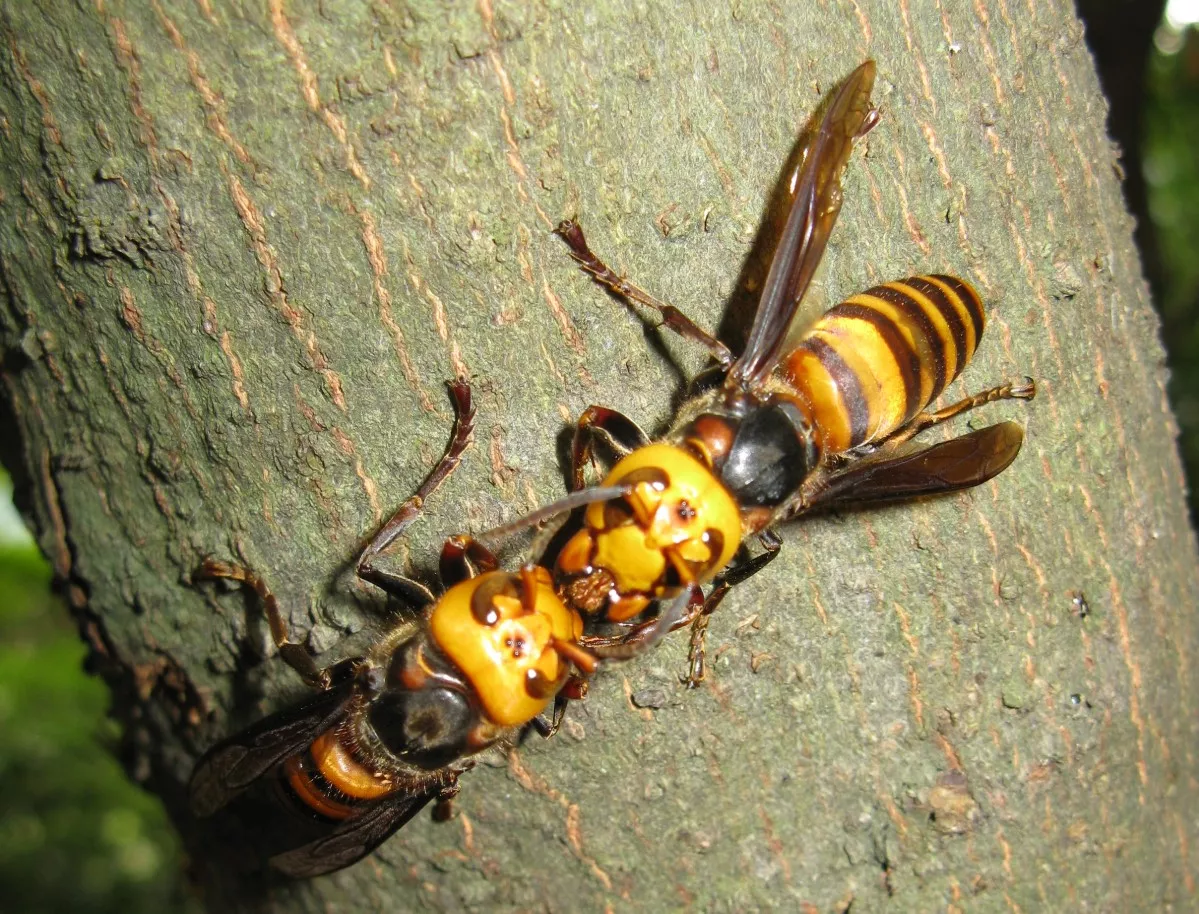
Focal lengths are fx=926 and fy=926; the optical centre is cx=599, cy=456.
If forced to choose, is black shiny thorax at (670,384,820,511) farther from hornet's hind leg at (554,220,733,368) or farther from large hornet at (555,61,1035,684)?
hornet's hind leg at (554,220,733,368)

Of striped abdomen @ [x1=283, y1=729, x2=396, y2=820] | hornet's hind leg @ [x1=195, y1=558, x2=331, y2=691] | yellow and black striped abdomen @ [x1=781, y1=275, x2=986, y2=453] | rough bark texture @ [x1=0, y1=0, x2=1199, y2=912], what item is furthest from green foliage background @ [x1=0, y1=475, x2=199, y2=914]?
yellow and black striped abdomen @ [x1=781, y1=275, x2=986, y2=453]

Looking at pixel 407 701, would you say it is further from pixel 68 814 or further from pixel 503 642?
pixel 68 814

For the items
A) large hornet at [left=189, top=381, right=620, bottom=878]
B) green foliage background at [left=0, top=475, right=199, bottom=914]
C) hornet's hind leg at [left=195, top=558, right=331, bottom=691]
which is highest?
hornet's hind leg at [left=195, top=558, right=331, bottom=691]

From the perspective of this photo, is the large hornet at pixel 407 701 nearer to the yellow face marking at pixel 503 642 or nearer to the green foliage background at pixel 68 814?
the yellow face marking at pixel 503 642

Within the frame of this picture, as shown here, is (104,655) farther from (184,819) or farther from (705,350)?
(705,350)

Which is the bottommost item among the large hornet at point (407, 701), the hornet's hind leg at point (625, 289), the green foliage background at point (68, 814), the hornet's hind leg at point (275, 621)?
the green foliage background at point (68, 814)

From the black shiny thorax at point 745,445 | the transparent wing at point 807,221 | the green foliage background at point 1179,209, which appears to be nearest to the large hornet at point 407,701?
the black shiny thorax at point 745,445
